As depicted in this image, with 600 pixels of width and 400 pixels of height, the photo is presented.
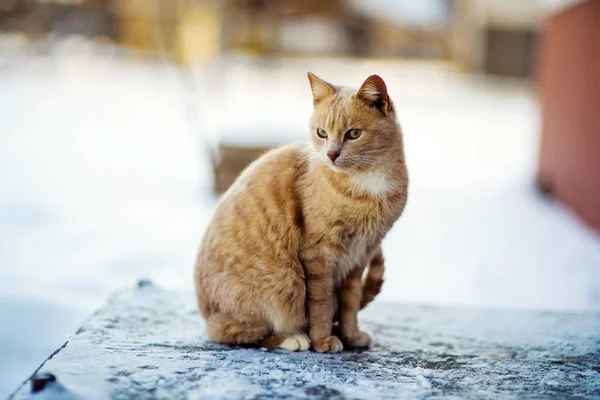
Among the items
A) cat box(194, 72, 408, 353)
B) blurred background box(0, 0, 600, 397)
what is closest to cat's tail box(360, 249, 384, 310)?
cat box(194, 72, 408, 353)

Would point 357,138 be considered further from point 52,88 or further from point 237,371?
point 52,88

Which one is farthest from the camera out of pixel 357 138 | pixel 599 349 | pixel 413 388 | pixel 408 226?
pixel 408 226

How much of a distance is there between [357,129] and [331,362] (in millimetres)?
717

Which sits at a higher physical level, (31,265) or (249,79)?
(249,79)

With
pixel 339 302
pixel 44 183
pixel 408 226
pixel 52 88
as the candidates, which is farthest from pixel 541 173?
pixel 52 88

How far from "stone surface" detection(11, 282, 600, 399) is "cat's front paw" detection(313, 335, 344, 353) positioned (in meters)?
0.05

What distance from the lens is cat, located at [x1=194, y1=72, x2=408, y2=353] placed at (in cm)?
175

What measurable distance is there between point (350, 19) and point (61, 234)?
11.6m

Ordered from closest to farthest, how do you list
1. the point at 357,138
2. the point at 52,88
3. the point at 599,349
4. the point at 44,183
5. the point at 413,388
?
the point at 413,388, the point at 357,138, the point at 599,349, the point at 44,183, the point at 52,88

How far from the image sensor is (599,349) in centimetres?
194

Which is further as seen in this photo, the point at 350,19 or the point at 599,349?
the point at 350,19

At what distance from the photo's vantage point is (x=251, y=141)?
5199mm

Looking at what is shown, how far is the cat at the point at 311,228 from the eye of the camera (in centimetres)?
175

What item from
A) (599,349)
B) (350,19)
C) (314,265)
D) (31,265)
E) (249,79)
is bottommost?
(31,265)
